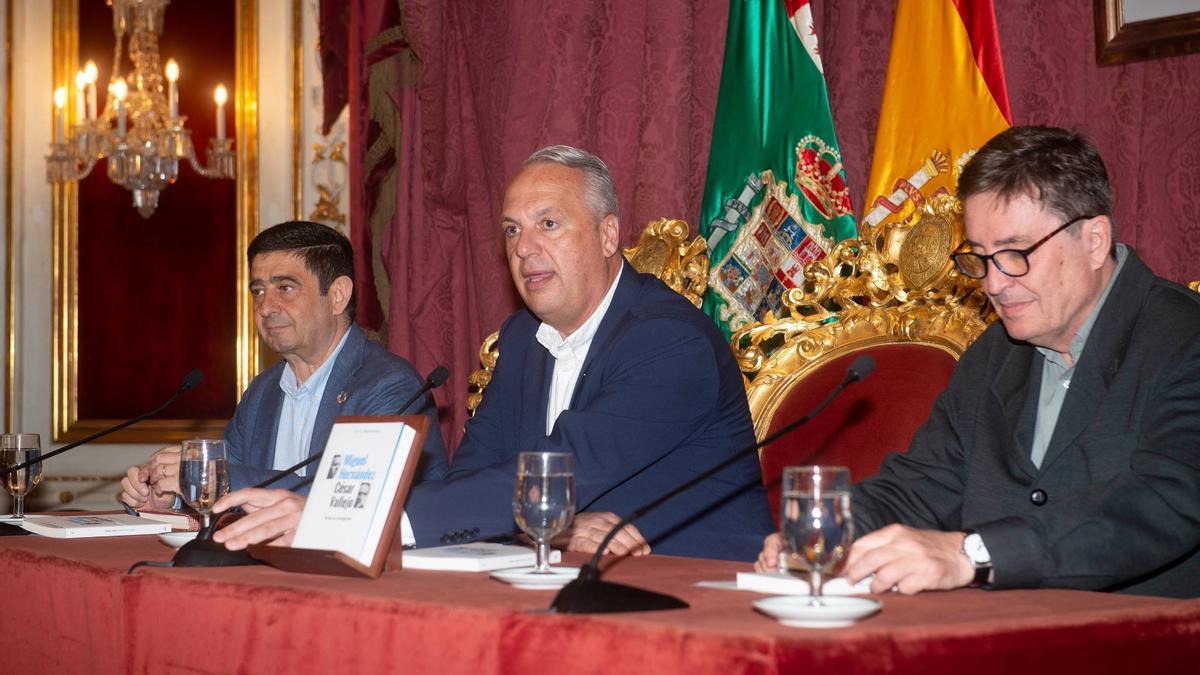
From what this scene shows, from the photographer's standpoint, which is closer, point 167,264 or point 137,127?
point 137,127

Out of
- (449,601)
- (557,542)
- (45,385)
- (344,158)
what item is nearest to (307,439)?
(557,542)

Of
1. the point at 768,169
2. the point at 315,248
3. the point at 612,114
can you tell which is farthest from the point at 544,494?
the point at 612,114

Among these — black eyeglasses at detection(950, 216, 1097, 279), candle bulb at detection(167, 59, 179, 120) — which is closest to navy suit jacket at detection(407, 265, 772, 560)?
black eyeglasses at detection(950, 216, 1097, 279)

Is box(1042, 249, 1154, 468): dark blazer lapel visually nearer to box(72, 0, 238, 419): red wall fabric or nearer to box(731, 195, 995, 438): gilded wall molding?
box(731, 195, 995, 438): gilded wall molding

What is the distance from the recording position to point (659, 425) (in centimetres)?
278

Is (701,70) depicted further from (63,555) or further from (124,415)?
(124,415)

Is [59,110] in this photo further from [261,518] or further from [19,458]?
[261,518]

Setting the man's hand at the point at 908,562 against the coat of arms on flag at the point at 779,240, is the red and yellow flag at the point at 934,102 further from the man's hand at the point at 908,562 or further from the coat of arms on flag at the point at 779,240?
the man's hand at the point at 908,562

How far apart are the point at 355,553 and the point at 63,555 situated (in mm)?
709

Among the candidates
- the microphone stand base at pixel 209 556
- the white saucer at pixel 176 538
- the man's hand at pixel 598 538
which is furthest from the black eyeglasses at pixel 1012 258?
the white saucer at pixel 176 538

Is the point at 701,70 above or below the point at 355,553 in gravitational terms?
above

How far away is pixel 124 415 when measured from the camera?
6.06m

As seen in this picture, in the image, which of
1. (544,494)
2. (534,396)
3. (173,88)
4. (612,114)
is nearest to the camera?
(544,494)

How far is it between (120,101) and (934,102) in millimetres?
3792
